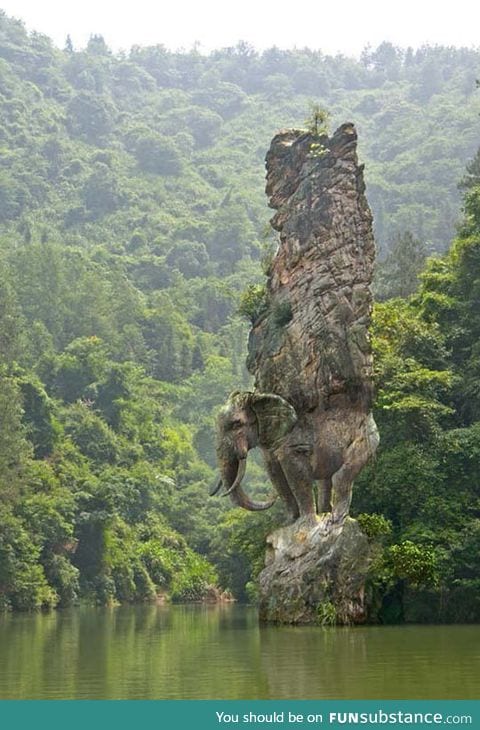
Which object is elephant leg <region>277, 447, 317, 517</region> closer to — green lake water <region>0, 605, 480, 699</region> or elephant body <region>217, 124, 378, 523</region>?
elephant body <region>217, 124, 378, 523</region>

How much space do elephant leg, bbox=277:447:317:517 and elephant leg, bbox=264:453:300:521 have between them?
315 mm

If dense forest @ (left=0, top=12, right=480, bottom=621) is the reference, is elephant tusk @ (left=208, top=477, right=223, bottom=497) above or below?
below

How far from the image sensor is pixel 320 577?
20156 millimetres

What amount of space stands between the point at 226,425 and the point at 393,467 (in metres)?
4.08

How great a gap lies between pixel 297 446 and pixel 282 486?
86 cm

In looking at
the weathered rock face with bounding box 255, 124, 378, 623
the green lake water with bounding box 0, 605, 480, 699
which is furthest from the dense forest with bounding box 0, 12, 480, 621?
the green lake water with bounding box 0, 605, 480, 699

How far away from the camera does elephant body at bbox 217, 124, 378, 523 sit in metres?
21.1

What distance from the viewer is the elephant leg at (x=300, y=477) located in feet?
69.4

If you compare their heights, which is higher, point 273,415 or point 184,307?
point 184,307

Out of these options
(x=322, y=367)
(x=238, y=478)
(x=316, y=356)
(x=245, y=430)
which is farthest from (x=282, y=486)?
(x=316, y=356)

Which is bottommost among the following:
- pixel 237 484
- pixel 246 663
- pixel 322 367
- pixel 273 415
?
pixel 246 663

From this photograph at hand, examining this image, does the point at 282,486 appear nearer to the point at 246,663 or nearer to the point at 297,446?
the point at 297,446

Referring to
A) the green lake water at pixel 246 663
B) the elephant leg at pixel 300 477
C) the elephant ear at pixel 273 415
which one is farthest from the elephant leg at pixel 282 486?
the green lake water at pixel 246 663

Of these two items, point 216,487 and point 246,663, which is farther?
point 216,487
